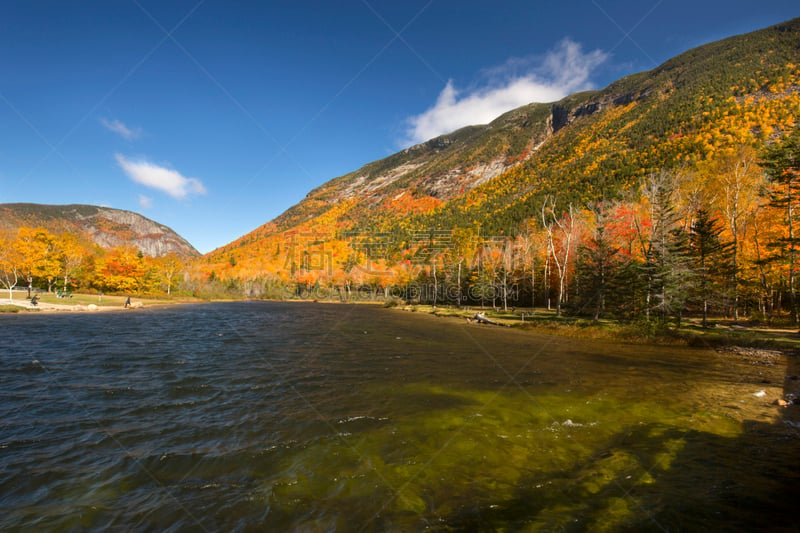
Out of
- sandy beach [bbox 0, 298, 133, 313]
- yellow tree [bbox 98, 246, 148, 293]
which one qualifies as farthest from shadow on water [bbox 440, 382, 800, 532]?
yellow tree [bbox 98, 246, 148, 293]

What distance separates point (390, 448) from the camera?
8.20 meters

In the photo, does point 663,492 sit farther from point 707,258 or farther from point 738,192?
point 738,192

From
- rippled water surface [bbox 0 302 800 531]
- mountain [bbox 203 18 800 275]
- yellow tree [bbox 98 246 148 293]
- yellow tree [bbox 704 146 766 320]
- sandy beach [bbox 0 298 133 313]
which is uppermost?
mountain [bbox 203 18 800 275]

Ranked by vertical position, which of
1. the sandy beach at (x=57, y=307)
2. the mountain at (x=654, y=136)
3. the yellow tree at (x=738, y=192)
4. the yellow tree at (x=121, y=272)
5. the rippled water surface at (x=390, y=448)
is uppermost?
the mountain at (x=654, y=136)

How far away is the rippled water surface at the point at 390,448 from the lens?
5629 millimetres

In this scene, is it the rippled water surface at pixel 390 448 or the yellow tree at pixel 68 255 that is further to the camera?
the yellow tree at pixel 68 255

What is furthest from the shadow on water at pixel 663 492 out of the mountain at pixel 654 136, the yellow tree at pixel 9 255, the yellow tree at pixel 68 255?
the yellow tree at pixel 68 255

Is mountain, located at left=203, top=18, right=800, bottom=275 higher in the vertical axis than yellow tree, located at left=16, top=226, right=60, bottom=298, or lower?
higher

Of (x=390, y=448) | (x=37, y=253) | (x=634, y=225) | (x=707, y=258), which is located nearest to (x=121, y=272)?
(x=37, y=253)

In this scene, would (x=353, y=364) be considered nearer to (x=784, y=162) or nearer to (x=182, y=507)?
(x=182, y=507)

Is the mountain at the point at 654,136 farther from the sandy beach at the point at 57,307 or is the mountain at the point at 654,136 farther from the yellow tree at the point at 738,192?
the sandy beach at the point at 57,307

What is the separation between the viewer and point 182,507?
5.82 metres

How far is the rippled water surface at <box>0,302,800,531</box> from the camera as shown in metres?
5.63

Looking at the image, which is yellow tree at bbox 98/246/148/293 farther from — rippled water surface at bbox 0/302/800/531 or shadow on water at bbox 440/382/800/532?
shadow on water at bbox 440/382/800/532
